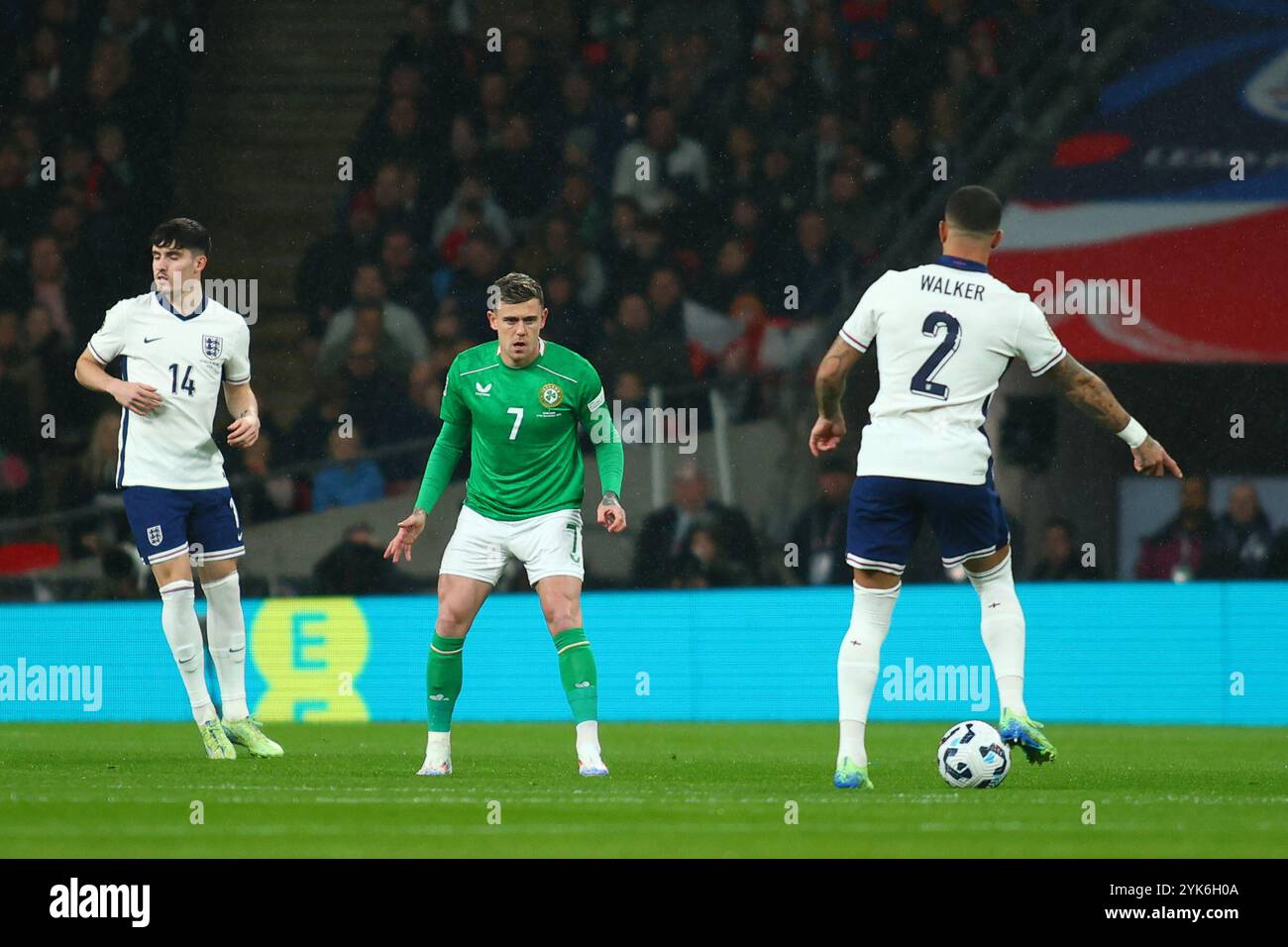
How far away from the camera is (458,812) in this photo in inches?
246

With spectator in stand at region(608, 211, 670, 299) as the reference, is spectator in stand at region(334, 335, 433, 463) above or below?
Answer: below

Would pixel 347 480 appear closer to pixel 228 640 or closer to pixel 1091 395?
pixel 228 640

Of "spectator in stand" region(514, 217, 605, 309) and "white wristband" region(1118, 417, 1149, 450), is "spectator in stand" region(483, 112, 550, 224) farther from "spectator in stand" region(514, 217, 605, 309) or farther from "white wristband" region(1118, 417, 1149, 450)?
"white wristband" region(1118, 417, 1149, 450)

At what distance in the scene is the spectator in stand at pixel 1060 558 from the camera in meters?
12.6

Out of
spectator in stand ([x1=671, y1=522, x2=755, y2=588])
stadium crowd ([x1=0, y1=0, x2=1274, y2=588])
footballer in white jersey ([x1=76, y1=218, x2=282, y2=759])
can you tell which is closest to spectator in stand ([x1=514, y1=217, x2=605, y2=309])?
stadium crowd ([x1=0, y1=0, x2=1274, y2=588])

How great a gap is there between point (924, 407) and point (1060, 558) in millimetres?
5981

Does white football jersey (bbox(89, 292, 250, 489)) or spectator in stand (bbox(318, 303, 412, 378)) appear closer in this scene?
white football jersey (bbox(89, 292, 250, 489))

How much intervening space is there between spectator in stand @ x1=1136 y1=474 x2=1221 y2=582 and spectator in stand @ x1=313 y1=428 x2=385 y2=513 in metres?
4.55

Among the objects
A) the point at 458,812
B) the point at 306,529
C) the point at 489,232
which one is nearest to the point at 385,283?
the point at 489,232

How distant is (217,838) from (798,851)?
4.99 feet

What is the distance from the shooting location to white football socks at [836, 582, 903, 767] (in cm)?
687

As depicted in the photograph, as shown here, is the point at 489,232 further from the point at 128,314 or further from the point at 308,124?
the point at 128,314

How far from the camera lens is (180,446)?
8516 millimetres

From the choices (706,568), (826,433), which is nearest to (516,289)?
(826,433)
